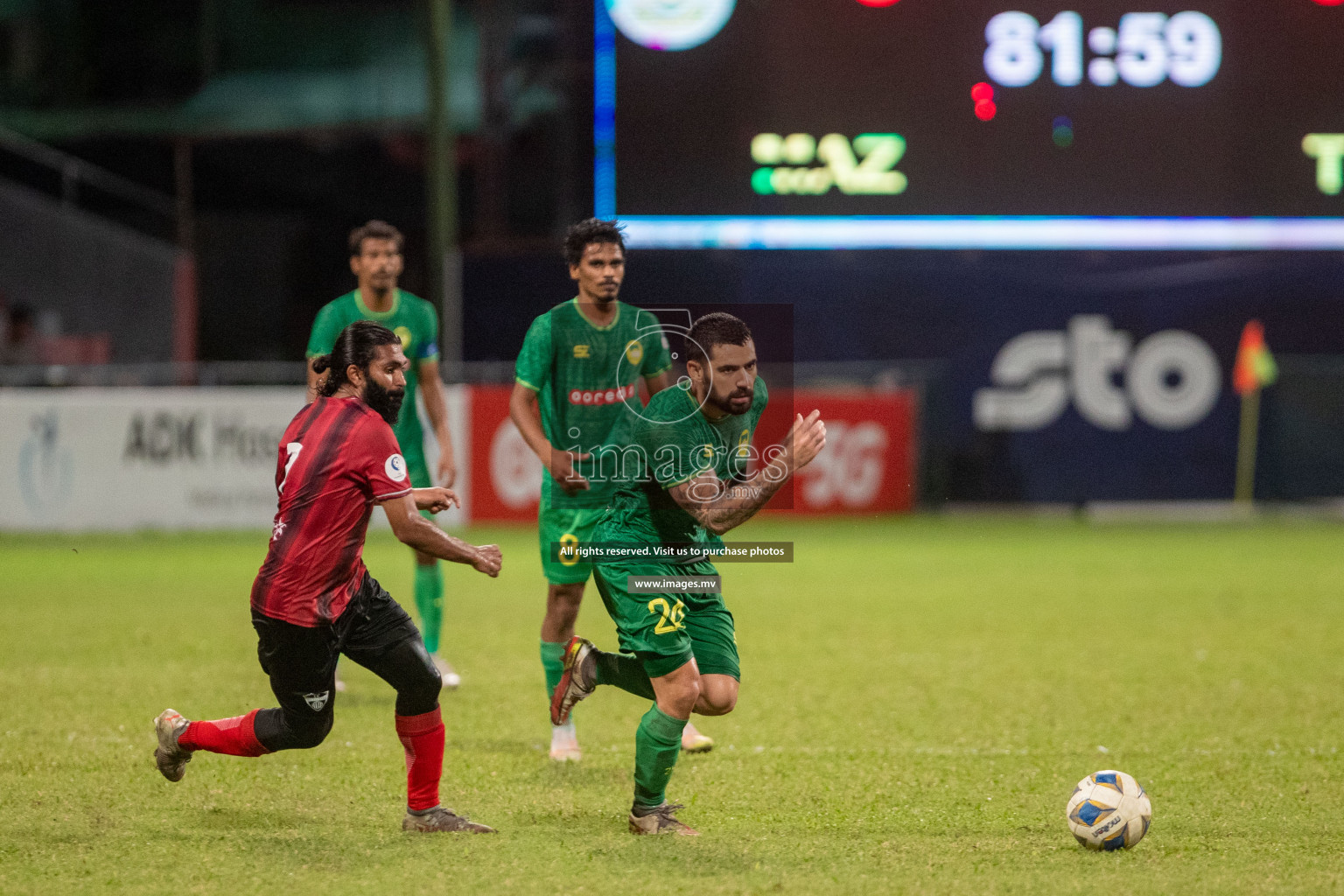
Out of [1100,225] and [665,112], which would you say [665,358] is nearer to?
[665,112]

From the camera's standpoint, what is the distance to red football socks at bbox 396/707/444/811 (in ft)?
15.9

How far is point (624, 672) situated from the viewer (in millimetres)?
5203

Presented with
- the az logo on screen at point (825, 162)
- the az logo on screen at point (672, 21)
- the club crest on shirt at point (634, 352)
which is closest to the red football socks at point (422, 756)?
the club crest on shirt at point (634, 352)

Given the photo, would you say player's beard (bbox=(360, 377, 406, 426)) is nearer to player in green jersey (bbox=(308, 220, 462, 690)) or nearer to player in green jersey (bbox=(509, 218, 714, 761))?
player in green jersey (bbox=(509, 218, 714, 761))

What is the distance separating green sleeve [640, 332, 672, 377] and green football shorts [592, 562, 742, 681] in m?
1.33

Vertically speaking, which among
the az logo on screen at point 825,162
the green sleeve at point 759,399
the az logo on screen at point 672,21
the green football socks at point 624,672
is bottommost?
the green football socks at point 624,672

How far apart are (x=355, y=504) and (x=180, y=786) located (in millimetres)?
1505

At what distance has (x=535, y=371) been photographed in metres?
6.19

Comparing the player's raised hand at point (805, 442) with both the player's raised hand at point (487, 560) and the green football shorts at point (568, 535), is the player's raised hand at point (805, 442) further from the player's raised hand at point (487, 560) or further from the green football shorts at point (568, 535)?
the green football shorts at point (568, 535)

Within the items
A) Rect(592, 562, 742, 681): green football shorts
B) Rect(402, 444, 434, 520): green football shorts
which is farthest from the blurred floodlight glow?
Rect(592, 562, 742, 681): green football shorts

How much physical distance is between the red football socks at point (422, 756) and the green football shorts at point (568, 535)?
140cm

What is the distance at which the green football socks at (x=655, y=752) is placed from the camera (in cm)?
477

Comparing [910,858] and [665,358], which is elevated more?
[665,358]

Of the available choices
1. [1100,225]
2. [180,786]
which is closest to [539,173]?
[1100,225]
